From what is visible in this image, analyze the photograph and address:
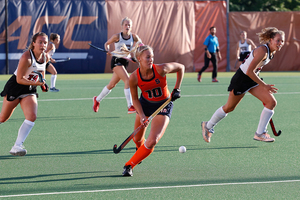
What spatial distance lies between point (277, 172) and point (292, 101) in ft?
21.8

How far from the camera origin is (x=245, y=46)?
16578mm

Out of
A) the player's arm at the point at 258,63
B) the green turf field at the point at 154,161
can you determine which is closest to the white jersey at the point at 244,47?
the green turf field at the point at 154,161

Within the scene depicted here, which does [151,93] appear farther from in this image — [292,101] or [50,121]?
[292,101]

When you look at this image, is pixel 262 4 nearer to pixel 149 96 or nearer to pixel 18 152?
pixel 149 96

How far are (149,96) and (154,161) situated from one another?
31.4 inches

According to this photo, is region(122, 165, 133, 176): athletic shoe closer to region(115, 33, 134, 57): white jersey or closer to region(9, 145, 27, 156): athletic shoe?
region(9, 145, 27, 156): athletic shoe

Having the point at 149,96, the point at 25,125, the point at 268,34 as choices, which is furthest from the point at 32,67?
the point at 268,34

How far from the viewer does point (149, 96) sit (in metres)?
5.36

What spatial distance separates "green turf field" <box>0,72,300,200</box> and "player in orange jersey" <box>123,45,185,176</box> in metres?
0.28

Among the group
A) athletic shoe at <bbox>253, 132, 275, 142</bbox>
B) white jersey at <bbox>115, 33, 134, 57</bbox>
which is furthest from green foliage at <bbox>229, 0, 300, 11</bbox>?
athletic shoe at <bbox>253, 132, 275, 142</bbox>

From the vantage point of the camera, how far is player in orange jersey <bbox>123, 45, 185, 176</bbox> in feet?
16.2

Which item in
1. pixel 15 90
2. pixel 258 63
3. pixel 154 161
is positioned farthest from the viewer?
pixel 258 63

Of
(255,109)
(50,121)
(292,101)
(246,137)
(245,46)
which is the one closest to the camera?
(246,137)

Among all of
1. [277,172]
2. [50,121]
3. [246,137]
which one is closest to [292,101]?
[246,137]
